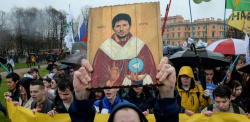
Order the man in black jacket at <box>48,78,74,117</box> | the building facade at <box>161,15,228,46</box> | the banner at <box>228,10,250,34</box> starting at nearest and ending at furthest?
the man in black jacket at <box>48,78,74,117</box>
the banner at <box>228,10,250,34</box>
the building facade at <box>161,15,228,46</box>

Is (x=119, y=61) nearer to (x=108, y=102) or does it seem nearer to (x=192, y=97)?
(x=108, y=102)

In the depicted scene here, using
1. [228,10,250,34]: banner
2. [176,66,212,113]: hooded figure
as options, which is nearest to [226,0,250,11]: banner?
[228,10,250,34]: banner

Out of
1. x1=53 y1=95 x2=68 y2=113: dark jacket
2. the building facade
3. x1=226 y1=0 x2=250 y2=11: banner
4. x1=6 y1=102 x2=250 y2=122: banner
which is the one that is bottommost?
x1=6 y1=102 x2=250 y2=122: banner

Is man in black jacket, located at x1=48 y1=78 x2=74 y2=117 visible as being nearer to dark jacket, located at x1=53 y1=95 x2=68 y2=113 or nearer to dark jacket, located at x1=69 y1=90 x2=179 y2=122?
dark jacket, located at x1=53 y1=95 x2=68 y2=113

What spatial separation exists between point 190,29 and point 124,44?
337 feet

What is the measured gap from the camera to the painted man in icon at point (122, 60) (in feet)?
5.88

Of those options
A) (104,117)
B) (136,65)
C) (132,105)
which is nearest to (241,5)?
(104,117)

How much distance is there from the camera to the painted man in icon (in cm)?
179

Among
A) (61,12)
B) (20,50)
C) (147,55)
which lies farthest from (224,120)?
(61,12)

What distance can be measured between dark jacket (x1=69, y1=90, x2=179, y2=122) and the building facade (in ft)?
305

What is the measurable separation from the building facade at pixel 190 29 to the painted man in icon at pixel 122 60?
92.9m

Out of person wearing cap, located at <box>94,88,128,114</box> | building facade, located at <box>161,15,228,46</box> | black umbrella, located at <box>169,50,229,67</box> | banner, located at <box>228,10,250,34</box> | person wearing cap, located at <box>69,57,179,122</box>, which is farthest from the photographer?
building facade, located at <box>161,15,228,46</box>

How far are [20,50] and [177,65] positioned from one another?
45797 mm

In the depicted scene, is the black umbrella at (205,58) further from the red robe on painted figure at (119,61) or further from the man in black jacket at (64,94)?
the red robe on painted figure at (119,61)
